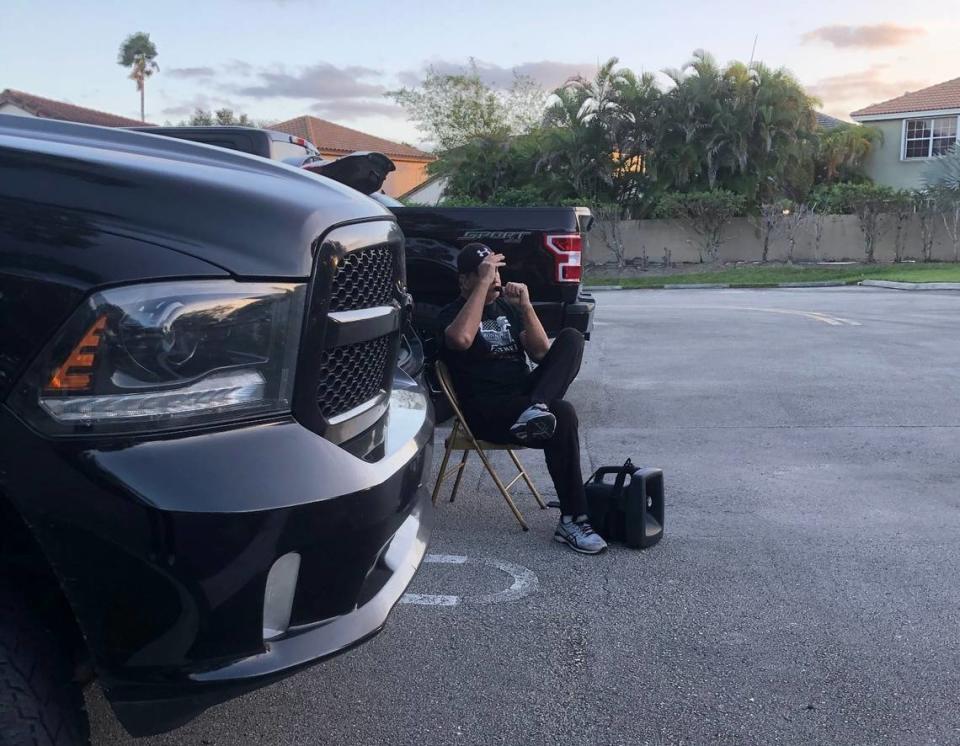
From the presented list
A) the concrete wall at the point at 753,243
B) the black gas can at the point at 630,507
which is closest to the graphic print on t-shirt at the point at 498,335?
the black gas can at the point at 630,507

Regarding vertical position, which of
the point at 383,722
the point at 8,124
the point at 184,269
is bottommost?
the point at 383,722

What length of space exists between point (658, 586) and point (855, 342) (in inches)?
325

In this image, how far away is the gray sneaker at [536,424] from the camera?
179 inches

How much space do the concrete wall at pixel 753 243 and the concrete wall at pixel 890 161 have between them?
29.1ft

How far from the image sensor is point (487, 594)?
162 inches

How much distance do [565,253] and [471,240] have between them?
0.67m

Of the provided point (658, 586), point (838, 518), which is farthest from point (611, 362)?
point (658, 586)

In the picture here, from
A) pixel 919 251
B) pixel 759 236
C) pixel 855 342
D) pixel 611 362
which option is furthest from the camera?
pixel 759 236

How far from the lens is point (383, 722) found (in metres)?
3.07

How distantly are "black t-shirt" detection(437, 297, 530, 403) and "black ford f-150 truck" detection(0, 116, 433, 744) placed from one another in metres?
2.73

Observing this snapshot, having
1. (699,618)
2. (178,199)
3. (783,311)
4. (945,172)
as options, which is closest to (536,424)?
(699,618)

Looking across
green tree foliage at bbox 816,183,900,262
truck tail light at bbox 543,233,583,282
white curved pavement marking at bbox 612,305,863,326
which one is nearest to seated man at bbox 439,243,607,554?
truck tail light at bbox 543,233,583,282

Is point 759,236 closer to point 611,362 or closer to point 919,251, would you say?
point 919,251

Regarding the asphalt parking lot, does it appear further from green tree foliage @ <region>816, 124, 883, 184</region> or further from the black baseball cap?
green tree foliage @ <region>816, 124, 883, 184</region>
